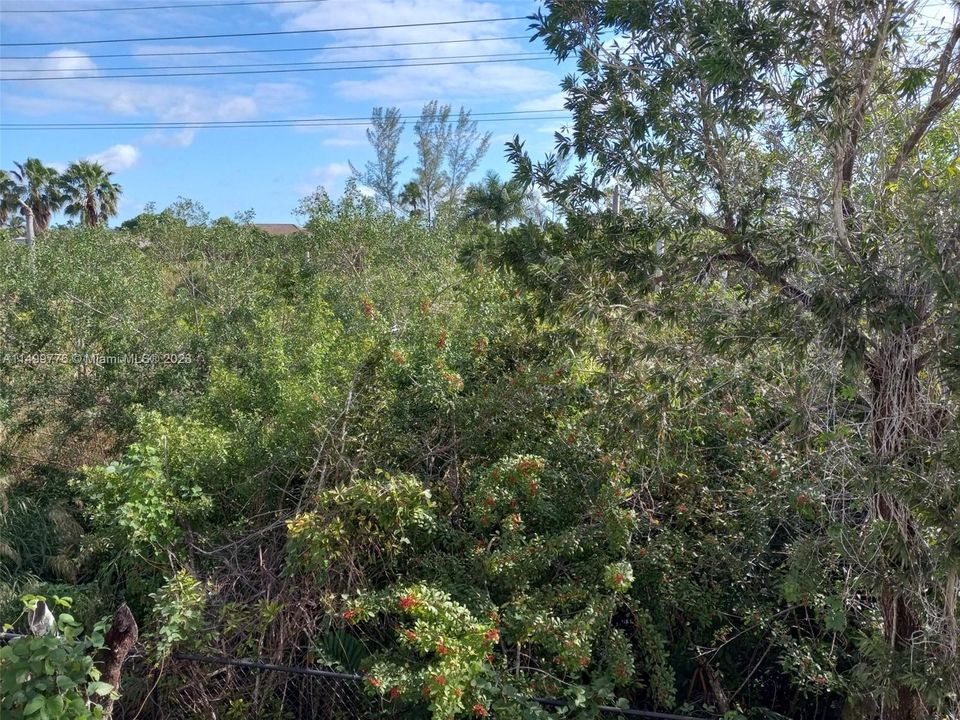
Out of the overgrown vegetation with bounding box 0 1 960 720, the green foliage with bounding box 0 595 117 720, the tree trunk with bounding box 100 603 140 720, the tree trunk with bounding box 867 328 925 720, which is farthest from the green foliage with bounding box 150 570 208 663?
the tree trunk with bounding box 867 328 925 720

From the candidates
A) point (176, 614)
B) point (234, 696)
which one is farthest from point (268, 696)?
point (176, 614)

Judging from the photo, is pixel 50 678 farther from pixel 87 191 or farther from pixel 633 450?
→ pixel 87 191

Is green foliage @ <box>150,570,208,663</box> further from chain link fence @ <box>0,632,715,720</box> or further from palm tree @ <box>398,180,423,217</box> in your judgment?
palm tree @ <box>398,180,423,217</box>

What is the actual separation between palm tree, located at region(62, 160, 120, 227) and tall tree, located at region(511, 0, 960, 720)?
Answer: 25800mm

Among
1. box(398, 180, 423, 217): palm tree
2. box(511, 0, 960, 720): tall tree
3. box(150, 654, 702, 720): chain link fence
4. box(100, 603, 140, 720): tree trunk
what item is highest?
box(398, 180, 423, 217): palm tree

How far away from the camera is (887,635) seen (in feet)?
13.6

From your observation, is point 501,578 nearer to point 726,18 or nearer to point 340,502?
point 340,502

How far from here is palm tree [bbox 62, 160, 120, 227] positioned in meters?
26.6

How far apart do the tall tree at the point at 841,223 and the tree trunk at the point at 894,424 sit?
0.01 m

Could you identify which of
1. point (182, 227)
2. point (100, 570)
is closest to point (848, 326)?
point (100, 570)

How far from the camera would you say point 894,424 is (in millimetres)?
3689

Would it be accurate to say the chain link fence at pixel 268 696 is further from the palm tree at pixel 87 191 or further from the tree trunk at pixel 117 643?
the palm tree at pixel 87 191

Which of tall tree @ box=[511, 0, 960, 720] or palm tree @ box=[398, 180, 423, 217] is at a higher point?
palm tree @ box=[398, 180, 423, 217]

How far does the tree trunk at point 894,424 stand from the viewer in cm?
365
